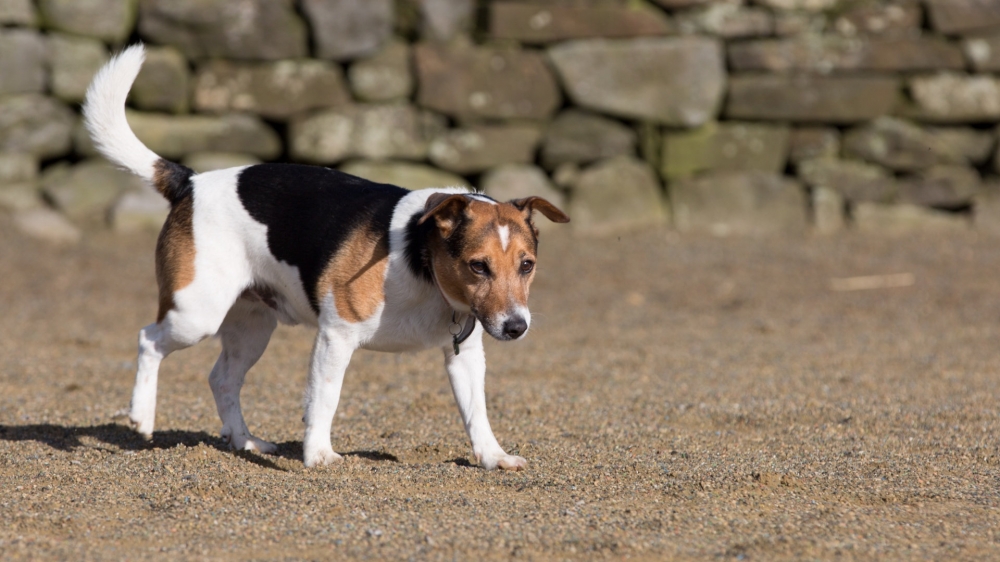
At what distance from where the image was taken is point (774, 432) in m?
5.41

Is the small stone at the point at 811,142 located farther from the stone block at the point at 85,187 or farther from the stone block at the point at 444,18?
the stone block at the point at 85,187

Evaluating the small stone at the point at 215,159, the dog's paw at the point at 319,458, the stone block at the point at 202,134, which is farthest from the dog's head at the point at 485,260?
the stone block at the point at 202,134

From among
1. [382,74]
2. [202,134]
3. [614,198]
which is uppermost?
[382,74]

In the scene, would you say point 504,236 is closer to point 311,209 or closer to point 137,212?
point 311,209

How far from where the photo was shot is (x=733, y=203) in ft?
38.9

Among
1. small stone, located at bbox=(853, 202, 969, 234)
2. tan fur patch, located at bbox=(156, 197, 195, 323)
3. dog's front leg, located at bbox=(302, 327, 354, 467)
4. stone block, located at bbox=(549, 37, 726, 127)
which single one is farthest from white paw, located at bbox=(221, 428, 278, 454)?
small stone, located at bbox=(853, 202, 969, 234)

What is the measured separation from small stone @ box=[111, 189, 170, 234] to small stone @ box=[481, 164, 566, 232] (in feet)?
10.4

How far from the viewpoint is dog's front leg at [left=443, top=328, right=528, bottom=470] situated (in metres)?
4.68

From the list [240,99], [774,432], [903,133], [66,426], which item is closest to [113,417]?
[66,426]

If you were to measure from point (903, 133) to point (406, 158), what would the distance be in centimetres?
514

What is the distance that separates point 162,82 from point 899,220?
7577 mm

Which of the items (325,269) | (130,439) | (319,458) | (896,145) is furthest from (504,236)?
(896,145)

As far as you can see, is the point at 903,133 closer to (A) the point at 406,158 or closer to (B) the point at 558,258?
(B) the point at 558,258

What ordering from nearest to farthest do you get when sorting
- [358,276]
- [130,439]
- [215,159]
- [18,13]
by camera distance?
[358,276], [130,439], [18,13], [215,159]
